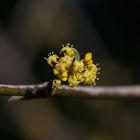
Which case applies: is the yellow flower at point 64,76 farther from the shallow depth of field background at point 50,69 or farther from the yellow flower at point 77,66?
the shallow depth of field background at point 50,69

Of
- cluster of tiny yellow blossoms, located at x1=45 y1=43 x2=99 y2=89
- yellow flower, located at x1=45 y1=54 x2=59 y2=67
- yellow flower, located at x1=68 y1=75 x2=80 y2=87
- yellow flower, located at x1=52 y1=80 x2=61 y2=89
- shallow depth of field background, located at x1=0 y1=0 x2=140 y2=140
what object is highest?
shallow depth of field background, located at x1=0 y1=0 x2=140 y2=140

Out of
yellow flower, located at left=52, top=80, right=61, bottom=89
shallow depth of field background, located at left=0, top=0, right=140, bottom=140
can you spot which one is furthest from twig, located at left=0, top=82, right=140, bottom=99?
shallow depth of field background, located at left=0, top=0, right=140, bottom=140

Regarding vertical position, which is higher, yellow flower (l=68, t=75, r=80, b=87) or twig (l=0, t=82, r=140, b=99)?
twig (l=0, t=82, r=140, b=99)

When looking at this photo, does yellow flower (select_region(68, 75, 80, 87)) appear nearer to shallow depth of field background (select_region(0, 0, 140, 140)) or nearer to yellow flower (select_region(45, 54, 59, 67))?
yellow flower (select_region(45, 54, 59, 67))

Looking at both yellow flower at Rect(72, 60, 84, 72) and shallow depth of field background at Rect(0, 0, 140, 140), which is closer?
yellow flower at Rect(72, 60, 84, 72)

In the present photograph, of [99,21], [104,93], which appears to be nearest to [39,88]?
[104,93]

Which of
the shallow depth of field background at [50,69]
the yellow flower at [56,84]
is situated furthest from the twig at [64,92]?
the shallow depth of field background at [50,69]

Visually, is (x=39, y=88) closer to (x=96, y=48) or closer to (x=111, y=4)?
(x=96, y=48)
